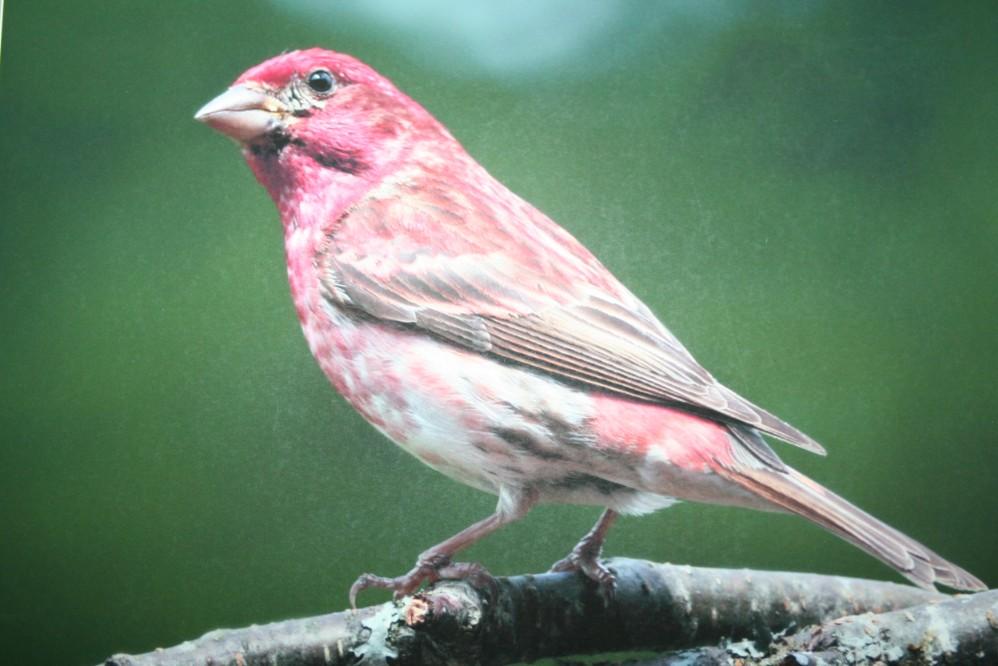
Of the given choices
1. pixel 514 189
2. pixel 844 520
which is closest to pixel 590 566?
pixel 844 520

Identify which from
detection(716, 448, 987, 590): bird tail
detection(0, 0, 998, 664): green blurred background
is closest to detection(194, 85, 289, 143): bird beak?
detection(0, 0, 998, 664): green blurred background

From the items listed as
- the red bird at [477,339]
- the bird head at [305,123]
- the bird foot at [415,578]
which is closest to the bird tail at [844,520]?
the red bird at [477,339]

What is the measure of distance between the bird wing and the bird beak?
24cm

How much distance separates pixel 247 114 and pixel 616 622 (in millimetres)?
1190

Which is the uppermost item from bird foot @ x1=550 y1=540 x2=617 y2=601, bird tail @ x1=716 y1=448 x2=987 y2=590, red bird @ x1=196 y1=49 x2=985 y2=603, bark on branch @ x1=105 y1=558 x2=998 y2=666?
red bird @ x1=196 y1=49 x2=985 y2=603

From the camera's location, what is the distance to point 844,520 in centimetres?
172

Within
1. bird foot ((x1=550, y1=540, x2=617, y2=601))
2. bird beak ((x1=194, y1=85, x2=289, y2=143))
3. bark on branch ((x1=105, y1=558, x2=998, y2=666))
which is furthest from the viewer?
bird beak ((x1=194, y1=85, x2=289, y2=143))

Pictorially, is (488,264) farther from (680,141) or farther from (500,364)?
(680,141)

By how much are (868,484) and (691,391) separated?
1.79 feet

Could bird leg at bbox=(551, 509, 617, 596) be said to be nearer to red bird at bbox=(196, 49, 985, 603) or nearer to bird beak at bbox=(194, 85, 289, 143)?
red bird at bbox=(196, 49, 985, 603)

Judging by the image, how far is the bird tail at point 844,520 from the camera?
5.64 ft

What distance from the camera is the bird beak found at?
201 cm

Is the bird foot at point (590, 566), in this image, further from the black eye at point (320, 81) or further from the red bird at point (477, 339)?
the black eye at point (320, 81)

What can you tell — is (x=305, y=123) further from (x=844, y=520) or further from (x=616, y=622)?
(x=844, y=520)
